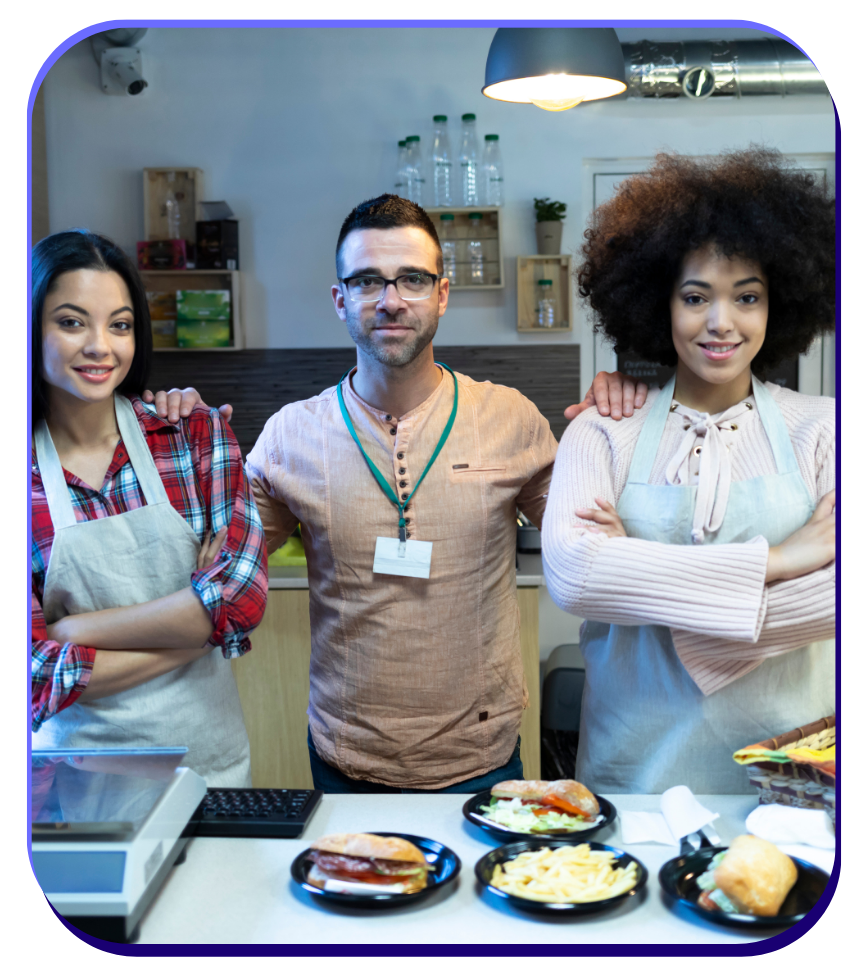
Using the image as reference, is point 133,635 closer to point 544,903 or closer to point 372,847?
point 372,847

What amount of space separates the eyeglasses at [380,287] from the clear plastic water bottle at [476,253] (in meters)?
1.83

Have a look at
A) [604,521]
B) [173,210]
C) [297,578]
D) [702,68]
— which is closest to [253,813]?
[604,521]

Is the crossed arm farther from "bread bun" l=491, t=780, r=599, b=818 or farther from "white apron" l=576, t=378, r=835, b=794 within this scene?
"white apron" l=576, t=378, r=835, b=794

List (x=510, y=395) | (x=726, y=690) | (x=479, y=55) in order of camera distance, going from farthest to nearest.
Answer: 1. (x=510, y=395)
2. (x=479, y=55)
3. (x=726, y=690)

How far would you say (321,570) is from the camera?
1.54 m

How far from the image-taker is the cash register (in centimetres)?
93

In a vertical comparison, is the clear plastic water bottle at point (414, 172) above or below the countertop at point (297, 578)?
above

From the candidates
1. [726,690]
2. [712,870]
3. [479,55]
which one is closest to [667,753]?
[726,690]

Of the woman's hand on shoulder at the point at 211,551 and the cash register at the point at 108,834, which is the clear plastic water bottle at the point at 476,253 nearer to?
the woman's hand on shoulder at the point at 211,551

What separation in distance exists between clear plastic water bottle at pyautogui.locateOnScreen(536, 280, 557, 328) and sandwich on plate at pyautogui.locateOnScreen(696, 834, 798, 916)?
2.36 metres

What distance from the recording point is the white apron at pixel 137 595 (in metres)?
1.19

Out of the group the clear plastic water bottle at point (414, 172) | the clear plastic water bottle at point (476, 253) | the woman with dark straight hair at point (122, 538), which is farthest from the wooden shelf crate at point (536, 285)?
the woman with dark straight hair at point (122, 538)
